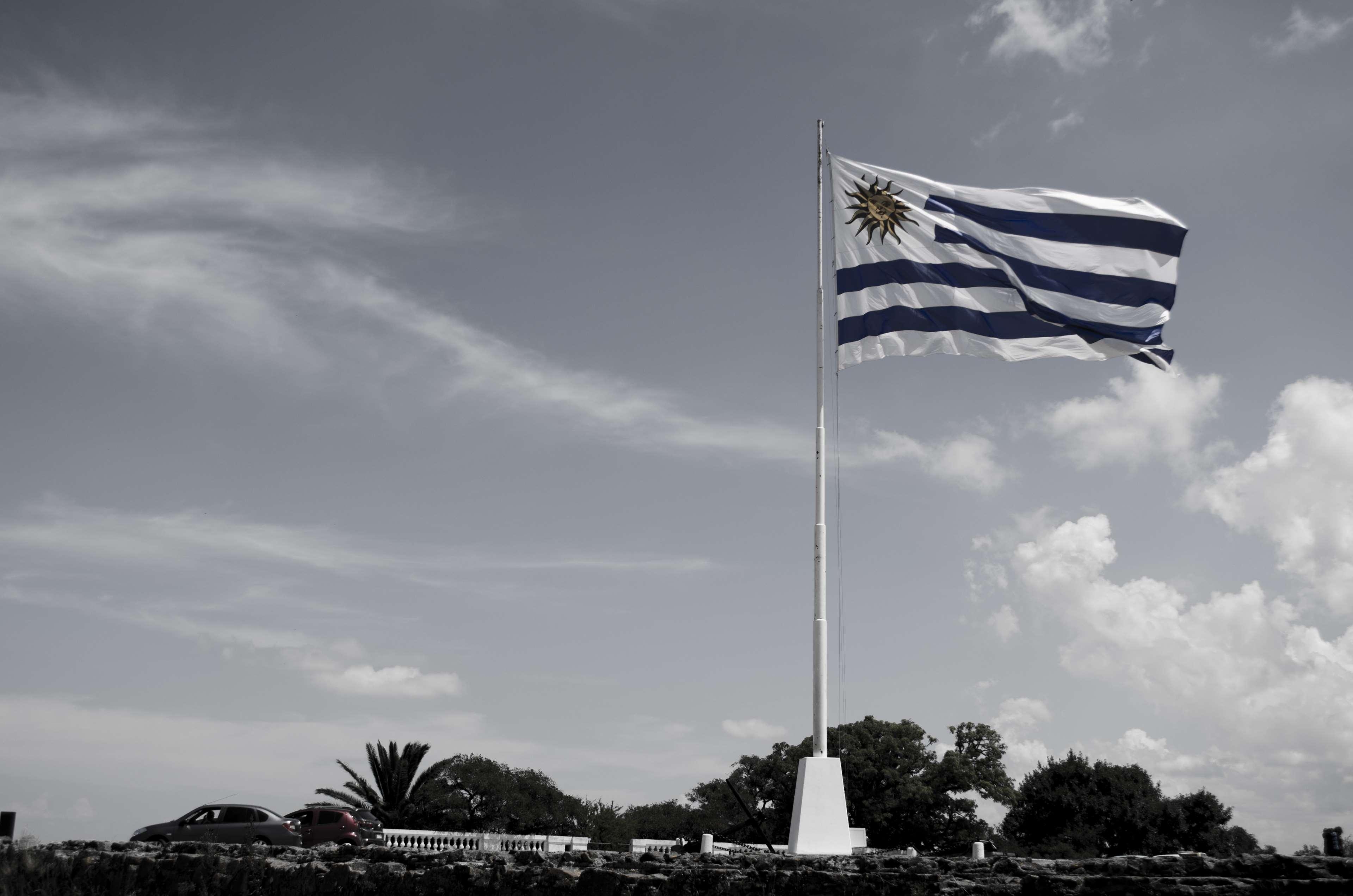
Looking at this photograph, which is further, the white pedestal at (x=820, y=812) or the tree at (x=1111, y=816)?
the tree at (x=1111, y=816)

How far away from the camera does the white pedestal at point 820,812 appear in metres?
13.0

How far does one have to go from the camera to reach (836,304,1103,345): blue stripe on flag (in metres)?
15.9

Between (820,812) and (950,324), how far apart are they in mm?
7517

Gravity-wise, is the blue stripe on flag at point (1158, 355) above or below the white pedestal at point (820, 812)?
above

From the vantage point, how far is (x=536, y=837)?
70.5 ft

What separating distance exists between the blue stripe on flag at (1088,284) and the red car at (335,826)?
663 inches

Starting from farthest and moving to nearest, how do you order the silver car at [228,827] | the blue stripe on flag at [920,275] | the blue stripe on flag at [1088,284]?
the silver car at [228,827], the blue stripe on flag at [920,275], the blue stripe on flag at [1088,284]

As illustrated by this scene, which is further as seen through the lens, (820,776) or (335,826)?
(335,826)

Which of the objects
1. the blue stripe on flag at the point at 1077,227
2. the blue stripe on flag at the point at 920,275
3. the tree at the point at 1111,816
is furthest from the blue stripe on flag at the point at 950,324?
the tree at the point at 1111,816

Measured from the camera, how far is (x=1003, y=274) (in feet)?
52.4

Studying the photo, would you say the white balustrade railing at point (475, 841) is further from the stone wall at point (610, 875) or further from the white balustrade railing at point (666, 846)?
the stone wall at point (610, 875)

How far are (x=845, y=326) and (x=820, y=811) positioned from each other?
24.0 feet

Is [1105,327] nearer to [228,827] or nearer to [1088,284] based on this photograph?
[1088,284]

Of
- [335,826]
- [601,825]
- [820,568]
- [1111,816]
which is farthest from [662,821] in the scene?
[820,568]
